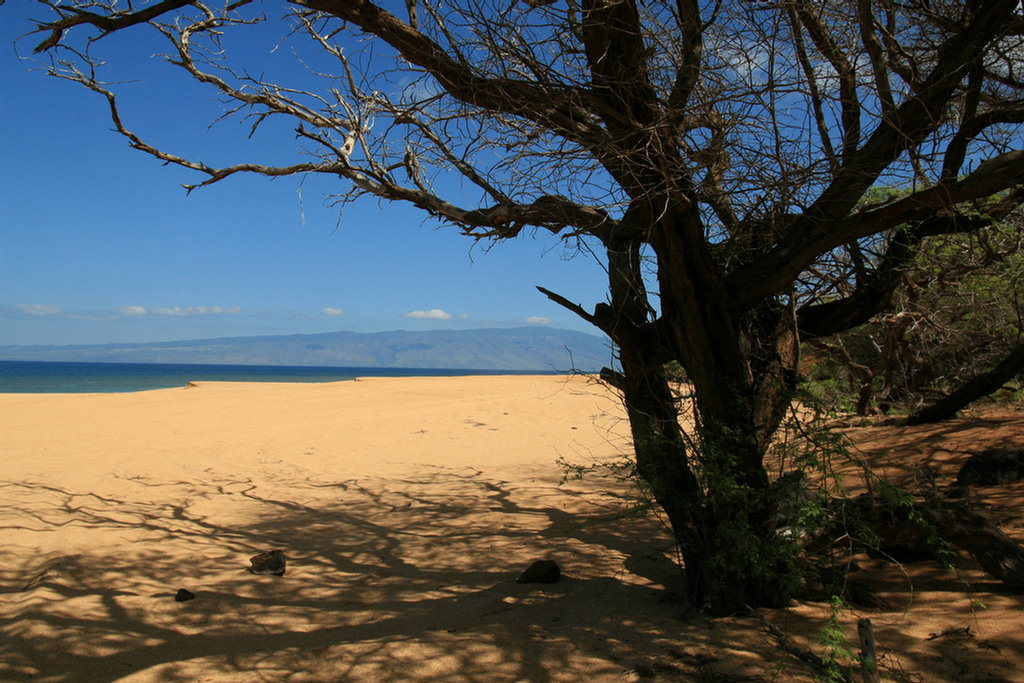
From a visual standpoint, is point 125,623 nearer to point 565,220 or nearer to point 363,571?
point 363,571

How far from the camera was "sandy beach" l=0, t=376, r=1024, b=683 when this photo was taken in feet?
10.9

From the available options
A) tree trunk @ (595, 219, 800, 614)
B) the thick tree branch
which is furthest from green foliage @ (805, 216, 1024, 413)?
the thick tree branch

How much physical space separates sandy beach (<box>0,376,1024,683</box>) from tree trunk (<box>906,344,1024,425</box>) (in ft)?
0.84

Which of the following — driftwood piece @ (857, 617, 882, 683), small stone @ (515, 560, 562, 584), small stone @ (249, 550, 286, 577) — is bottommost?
small stone @ (249, 550, 286, 577)

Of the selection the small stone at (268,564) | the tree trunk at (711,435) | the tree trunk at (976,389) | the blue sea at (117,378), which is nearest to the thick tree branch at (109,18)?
the tree trunk at (711,435)

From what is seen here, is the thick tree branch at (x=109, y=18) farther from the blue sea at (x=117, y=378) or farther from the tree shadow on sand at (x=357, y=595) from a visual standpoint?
the blue sea at (x=117, y=378)

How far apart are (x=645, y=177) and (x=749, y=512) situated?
2.01m

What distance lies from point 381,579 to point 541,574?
4.55ft

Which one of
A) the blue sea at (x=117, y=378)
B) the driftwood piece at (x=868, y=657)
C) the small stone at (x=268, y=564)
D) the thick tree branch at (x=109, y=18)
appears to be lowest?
the blue sea at (x=117, y=378)

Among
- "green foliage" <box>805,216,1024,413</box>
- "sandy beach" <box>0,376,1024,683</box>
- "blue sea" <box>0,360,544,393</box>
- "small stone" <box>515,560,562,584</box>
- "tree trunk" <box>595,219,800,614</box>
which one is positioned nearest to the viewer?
"sandy beach" <box>0,376,1024,683</box>

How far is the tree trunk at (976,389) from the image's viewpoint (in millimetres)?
6129

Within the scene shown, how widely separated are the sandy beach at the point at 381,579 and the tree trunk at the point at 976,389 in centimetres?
26

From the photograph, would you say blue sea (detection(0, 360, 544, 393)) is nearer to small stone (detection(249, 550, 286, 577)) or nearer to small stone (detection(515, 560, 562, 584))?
small stone (detection(249, 550, 286, 577))

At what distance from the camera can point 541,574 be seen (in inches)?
189
